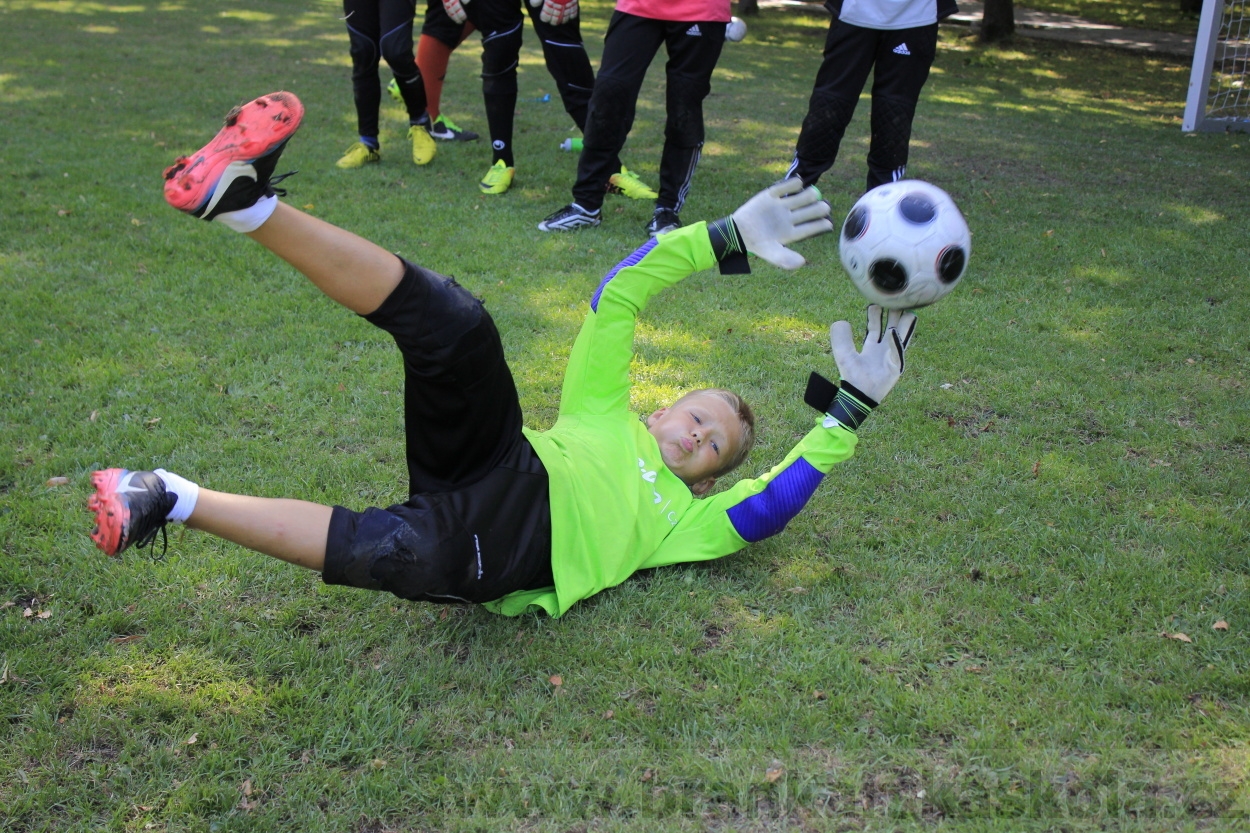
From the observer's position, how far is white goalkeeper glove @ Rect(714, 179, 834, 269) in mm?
3061

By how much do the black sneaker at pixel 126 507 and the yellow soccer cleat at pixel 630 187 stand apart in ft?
17.0

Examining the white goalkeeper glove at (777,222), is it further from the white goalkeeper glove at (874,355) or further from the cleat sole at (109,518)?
the cleat sole at (109,518)

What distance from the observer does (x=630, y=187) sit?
23.4 feet

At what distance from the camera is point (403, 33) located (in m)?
7.05

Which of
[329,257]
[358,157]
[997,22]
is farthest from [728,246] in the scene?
[997,22]

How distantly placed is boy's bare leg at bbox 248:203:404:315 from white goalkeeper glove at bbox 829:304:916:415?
4.77 feet

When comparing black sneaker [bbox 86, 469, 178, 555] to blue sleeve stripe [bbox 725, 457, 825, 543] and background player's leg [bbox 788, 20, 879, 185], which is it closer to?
blue sleeve stripe [bbox 725, 457, 825, 543]

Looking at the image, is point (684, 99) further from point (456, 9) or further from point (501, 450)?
point (501, 450)

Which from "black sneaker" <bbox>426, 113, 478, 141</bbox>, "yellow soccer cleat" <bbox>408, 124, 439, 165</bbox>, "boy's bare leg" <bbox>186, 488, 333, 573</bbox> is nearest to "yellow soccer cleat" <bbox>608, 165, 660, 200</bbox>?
"yellow soccer cleat" <bbox>408, 124, 439, 165</bbox>

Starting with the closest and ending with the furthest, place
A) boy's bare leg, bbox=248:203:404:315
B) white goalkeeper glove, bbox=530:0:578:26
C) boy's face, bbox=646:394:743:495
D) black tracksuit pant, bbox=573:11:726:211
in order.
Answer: boy's bare leg, bbox=248:203:404:315 < boy's face, bbox=646:394:743:495 < black tracksuit pant, bbox=573:11:726:211 < white goalkeeper glove, bbox=530:0:578:26

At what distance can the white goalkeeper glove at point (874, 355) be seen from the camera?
3045mm

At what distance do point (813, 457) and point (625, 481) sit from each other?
0.61 metres

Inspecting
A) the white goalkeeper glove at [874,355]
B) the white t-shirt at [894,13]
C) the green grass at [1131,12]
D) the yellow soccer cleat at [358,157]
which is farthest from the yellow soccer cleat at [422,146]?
the green grass at [1131,12]

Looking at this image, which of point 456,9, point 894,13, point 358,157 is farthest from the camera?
point 358,157
